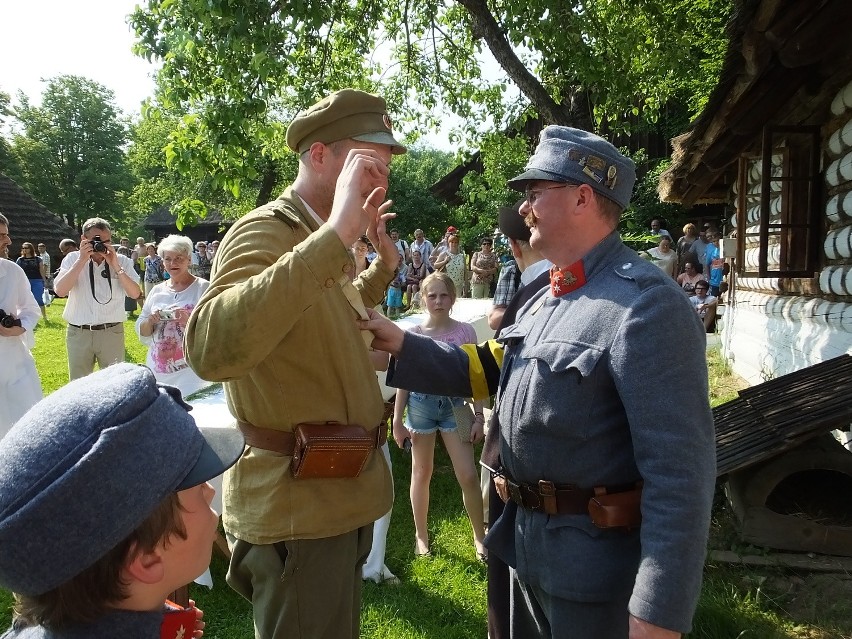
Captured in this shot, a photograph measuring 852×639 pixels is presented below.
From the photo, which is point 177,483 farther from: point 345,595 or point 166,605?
point 345,595

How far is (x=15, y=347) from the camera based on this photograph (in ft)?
14.9

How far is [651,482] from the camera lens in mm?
1527

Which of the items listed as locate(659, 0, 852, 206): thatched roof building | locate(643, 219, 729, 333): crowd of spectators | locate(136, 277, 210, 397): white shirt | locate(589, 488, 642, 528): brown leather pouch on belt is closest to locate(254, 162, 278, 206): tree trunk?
locate(643, 219, 729, 333): crowd of spectators

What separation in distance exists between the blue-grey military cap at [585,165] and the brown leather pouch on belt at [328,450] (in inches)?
35.5

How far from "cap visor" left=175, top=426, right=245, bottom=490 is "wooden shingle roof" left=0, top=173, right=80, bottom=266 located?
83.3 feet

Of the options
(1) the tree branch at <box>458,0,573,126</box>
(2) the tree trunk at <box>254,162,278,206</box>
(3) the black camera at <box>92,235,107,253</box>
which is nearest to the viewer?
(3) the black camera at <box>92,235,107,253</box>

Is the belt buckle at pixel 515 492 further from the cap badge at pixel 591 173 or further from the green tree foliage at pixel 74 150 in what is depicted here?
the green tree foliage at pixel 74 150

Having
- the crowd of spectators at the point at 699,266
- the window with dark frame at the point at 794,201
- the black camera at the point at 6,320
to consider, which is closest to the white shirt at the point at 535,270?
the window with dark frame at the point at 794,201

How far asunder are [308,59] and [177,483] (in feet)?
25.5

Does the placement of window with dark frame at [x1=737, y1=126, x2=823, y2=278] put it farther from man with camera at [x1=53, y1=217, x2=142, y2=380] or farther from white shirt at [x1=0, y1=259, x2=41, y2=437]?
white shirt at [x1=0, y1=259, x2=41, y2=437]

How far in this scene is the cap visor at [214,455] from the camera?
45.0 inches

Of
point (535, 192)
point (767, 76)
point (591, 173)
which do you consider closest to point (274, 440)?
point (535, 192)

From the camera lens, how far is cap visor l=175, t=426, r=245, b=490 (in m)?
1.14

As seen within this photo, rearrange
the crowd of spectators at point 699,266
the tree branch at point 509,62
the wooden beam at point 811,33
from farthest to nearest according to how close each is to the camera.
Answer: the crowd of spectators at point 699,266
the tree branch at point 509,62
the wooden beam at point 811,33
